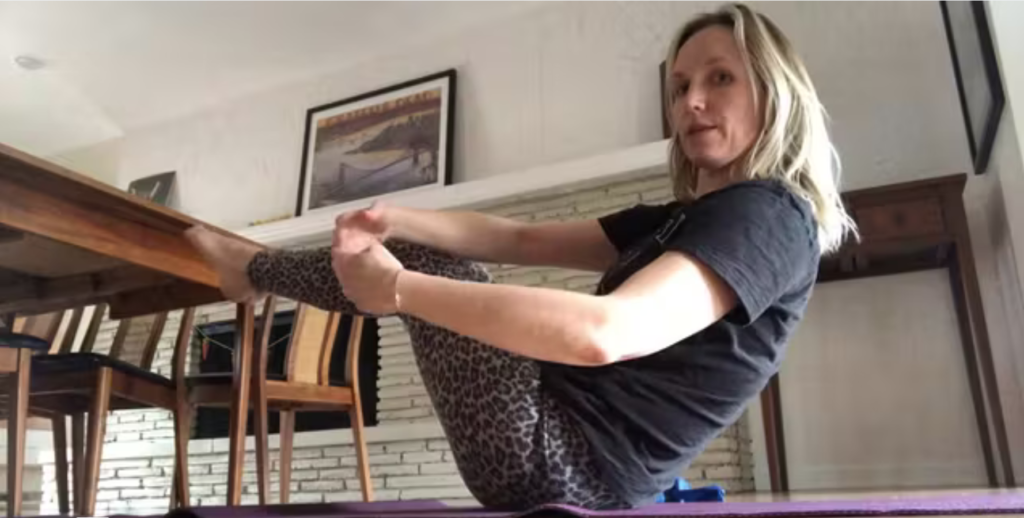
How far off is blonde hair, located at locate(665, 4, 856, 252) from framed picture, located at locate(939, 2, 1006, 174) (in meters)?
1.36

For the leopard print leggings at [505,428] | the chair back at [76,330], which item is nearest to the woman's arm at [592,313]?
the leopard print leggings at [505,428]

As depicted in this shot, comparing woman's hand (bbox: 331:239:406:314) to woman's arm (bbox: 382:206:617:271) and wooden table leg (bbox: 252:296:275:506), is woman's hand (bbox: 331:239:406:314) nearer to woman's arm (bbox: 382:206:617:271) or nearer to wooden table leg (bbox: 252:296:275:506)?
woman's arm (bbox: 382:206:617:271)

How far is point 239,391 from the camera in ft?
7.06

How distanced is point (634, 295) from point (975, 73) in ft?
7.19

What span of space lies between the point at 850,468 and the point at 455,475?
5.00 ft

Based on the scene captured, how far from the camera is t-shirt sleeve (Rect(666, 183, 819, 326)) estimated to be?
0.82 meters

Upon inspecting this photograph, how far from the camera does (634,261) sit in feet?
3.30

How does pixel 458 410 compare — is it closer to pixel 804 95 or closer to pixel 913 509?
pixel 913 509

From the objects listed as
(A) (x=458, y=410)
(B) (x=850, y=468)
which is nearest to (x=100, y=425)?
(A) (x=458, y=410)

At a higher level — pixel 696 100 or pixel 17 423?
pixel 696 100

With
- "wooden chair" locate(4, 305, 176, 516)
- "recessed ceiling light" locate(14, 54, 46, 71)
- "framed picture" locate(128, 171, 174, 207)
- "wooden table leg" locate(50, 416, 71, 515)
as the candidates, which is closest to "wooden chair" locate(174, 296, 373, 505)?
"wooden chair" locate(4, 305, 176, 516)

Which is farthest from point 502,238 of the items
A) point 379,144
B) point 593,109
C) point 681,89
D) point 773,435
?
point 379,144

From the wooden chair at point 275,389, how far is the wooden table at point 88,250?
0.17 meters

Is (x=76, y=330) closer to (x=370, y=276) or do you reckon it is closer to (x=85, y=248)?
(x=85, y=248)
